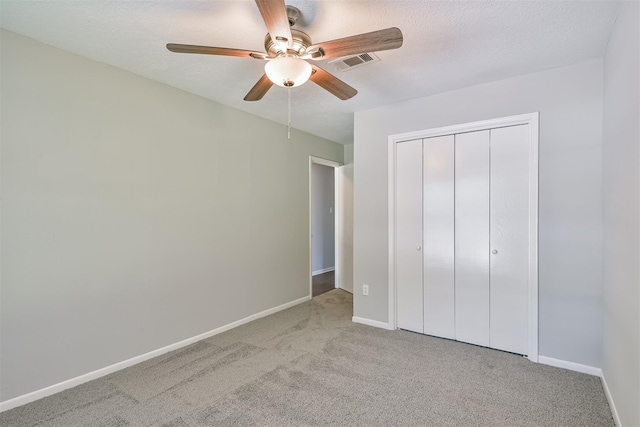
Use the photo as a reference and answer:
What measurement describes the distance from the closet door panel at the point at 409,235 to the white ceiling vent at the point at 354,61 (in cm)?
111

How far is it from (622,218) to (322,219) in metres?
5.09

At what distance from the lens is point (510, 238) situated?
2736 mm

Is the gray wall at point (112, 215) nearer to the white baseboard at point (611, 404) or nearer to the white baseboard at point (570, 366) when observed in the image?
the white baseboard at point (570, 366)

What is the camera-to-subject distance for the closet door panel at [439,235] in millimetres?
3049

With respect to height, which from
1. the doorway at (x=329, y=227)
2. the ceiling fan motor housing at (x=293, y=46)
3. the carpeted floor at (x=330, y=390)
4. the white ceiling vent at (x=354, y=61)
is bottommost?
the carpeted floor at (x=330, y=390)

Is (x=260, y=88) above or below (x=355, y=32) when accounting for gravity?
below

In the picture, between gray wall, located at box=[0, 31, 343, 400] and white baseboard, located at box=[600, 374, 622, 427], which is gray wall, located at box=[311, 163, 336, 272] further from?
white baseboard, located at box=[600, 374, 622, 427]

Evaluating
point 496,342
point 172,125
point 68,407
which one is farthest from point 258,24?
point 496,342

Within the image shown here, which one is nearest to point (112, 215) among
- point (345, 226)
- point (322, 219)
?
point (345, 226)

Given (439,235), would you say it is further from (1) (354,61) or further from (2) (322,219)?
(2) (322,219)

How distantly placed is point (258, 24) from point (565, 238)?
8.98 feet

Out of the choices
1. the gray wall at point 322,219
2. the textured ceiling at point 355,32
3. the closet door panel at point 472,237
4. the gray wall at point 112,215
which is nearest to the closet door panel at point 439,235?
the closet door panel at point 472,237

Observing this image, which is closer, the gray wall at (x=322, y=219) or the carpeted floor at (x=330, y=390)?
the carpeted floor at (x=330, y=390)

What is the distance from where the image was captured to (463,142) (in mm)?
2971
